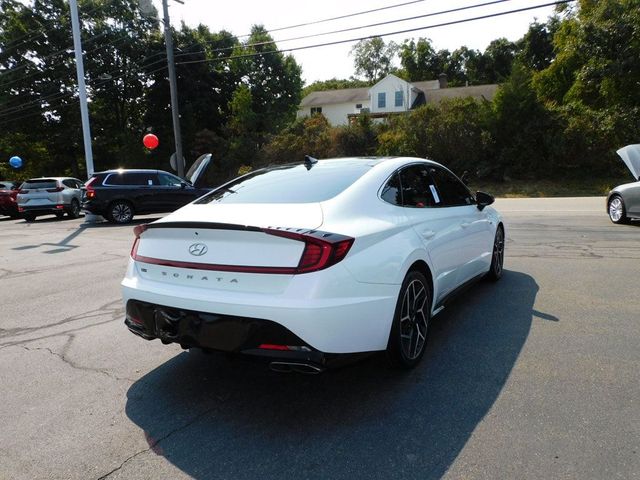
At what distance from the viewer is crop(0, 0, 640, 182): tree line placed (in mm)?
23938

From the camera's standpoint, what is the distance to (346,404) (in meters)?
2.98

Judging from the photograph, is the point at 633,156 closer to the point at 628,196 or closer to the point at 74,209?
the point at 628,196

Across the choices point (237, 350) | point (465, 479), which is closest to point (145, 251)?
point (237, 350)

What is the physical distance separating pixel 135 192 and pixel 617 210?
13.5m

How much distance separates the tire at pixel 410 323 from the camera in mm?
3146

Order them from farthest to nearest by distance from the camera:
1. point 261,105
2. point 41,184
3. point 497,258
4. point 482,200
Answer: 1. point 261,105
2. point 41,184
3. point 497,258
4. point 482,200

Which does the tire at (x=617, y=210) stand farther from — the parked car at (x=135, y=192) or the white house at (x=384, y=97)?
the white house at (x=384, y=97)

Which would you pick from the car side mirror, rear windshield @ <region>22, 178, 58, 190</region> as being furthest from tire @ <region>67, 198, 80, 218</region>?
the car side mirror

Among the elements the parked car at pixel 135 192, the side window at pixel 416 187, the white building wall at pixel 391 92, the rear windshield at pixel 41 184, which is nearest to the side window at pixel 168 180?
the parked car at pixel 135 192

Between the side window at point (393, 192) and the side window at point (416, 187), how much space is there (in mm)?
59

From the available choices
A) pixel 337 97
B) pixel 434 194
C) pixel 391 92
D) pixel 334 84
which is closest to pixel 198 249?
pixel 434 194

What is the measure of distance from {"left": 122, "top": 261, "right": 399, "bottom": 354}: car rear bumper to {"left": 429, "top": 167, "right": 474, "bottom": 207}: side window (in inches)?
73.0

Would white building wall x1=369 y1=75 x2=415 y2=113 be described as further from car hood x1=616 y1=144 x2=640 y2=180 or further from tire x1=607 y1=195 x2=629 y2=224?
car hood x1=616 y1=144 x2=640 y2=180

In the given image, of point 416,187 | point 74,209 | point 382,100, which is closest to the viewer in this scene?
point 416,187
